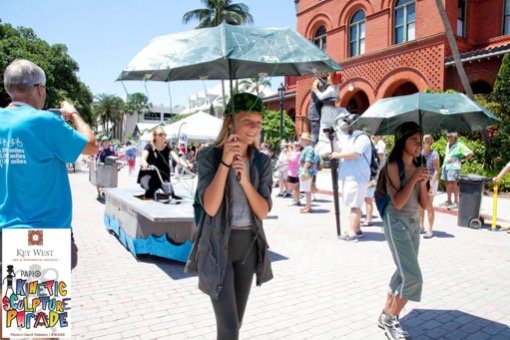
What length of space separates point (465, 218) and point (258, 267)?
742cm

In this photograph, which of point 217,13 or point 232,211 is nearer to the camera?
point 232,211

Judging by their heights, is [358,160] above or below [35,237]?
above

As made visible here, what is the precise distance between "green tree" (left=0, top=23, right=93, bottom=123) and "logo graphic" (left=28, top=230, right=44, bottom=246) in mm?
23892

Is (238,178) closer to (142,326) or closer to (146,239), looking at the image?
(142,326)

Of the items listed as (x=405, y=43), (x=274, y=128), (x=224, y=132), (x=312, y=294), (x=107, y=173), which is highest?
(x=405, y=43)

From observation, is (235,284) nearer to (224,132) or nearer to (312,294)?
(224,132)

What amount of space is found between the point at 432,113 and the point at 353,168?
7.51ft

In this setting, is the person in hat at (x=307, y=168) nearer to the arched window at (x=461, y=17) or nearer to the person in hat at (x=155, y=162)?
the person in hat at (x=155, y=162)

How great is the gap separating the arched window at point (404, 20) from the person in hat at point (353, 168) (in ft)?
49.4

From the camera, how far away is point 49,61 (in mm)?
29281

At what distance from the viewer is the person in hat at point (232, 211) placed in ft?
7.76

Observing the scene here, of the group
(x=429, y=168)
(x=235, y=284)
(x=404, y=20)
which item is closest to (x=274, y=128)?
(x=404, y=20)

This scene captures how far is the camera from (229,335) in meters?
2.39

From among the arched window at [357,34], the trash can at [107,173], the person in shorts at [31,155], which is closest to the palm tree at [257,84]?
the person in shorts at [31,155]
